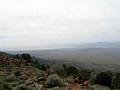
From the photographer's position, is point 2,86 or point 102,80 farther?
point 102,80

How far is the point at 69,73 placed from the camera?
1725 inches

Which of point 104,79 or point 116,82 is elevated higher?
point 104,79

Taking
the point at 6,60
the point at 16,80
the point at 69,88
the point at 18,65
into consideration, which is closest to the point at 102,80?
the point at 69,88

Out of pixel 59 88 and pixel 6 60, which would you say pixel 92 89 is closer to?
pixel 59 88

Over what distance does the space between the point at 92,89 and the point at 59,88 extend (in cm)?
275

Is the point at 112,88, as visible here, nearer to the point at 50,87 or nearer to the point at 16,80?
the point at 50,87

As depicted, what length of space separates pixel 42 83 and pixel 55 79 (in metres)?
1.91

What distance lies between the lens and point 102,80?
33844 millimetres

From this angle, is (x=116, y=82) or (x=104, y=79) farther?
(x=104, y=79)

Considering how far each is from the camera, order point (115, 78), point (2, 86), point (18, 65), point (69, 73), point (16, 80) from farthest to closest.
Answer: point (18, 65) < point (69, 73) < point (16, 80) < point (115, 78) < point (2, 86)

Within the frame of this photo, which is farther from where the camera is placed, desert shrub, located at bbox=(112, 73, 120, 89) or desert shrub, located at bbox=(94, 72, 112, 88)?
desert shrub, located at bbox=(94, 72, 112, 88)

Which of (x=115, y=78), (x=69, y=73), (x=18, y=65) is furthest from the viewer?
(x=18, y=65)

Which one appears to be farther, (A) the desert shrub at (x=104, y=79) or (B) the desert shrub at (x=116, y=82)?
(A) the desert shrub at (x=104, y=79)

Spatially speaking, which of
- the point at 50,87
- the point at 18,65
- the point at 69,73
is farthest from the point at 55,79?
the point at 18,65
